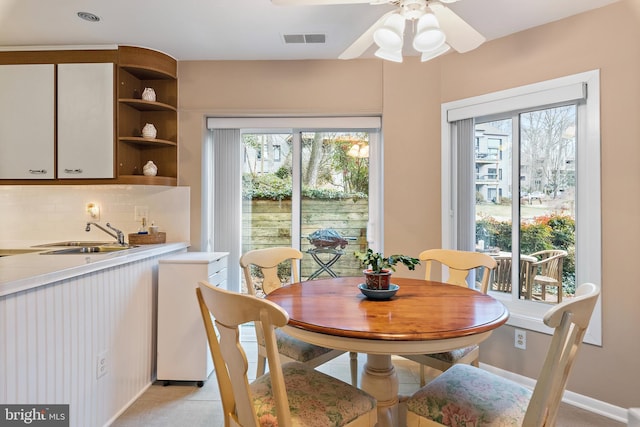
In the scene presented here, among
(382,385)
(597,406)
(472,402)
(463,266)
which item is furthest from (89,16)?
(597,406)

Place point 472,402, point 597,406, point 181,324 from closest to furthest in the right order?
point 472,402
point 597,406
point 181,324

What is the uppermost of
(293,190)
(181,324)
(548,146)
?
(548,146)

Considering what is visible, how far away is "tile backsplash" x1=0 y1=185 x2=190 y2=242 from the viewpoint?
295 cm

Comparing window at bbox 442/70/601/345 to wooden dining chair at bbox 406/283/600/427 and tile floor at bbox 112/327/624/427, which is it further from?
wooden dining chair at bbox 406/283/600/427

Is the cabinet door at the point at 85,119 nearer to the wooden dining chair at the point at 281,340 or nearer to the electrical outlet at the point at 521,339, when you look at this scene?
the wooden dining chair at the point at 281,340

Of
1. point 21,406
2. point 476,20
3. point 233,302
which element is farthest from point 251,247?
point 476,20

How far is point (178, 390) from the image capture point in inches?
94.0

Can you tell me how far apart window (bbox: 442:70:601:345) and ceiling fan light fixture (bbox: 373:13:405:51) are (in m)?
1.35

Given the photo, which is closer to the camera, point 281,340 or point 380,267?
point 380,267

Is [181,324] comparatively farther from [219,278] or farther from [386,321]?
[386,321]

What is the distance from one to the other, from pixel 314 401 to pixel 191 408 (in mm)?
1234

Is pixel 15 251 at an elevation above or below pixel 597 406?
above

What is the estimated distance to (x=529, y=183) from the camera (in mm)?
2547

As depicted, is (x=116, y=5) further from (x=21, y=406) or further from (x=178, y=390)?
(x=178, y=390)
